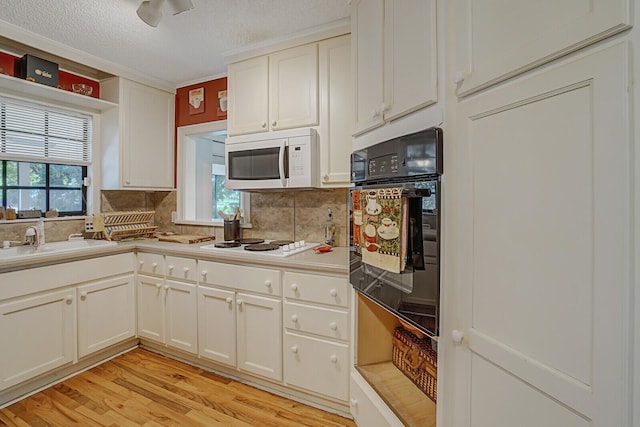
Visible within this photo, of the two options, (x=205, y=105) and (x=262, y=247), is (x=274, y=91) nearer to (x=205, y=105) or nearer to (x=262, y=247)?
(x=205, y=105)

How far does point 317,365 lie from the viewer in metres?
1.85

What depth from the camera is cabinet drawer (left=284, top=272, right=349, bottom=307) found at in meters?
1.78

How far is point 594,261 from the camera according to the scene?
60 cm

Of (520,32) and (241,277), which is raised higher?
(520,32)

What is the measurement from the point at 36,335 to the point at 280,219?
183 centimetres

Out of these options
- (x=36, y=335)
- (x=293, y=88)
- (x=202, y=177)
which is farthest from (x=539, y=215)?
(x=202, y=177)

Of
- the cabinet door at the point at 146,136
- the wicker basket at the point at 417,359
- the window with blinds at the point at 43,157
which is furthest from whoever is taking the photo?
the cabinet door at the point at 146,136

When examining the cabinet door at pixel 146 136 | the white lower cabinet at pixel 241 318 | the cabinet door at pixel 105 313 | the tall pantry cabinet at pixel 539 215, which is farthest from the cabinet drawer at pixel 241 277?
the cabinet door at pixel 146 136

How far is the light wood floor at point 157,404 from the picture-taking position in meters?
1.81

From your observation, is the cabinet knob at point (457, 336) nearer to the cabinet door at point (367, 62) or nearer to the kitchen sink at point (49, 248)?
the cabinet door at point (367, 62)

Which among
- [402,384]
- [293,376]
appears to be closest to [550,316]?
[402,384]

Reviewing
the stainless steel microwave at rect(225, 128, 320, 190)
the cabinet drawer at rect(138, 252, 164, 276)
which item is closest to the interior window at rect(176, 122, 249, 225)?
the stainless steel microwave at rect(225, 128, 320, 190)

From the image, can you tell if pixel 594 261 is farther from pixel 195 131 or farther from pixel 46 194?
pixel 46 194

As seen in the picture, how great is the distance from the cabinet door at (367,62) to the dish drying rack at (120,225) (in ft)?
7.93
